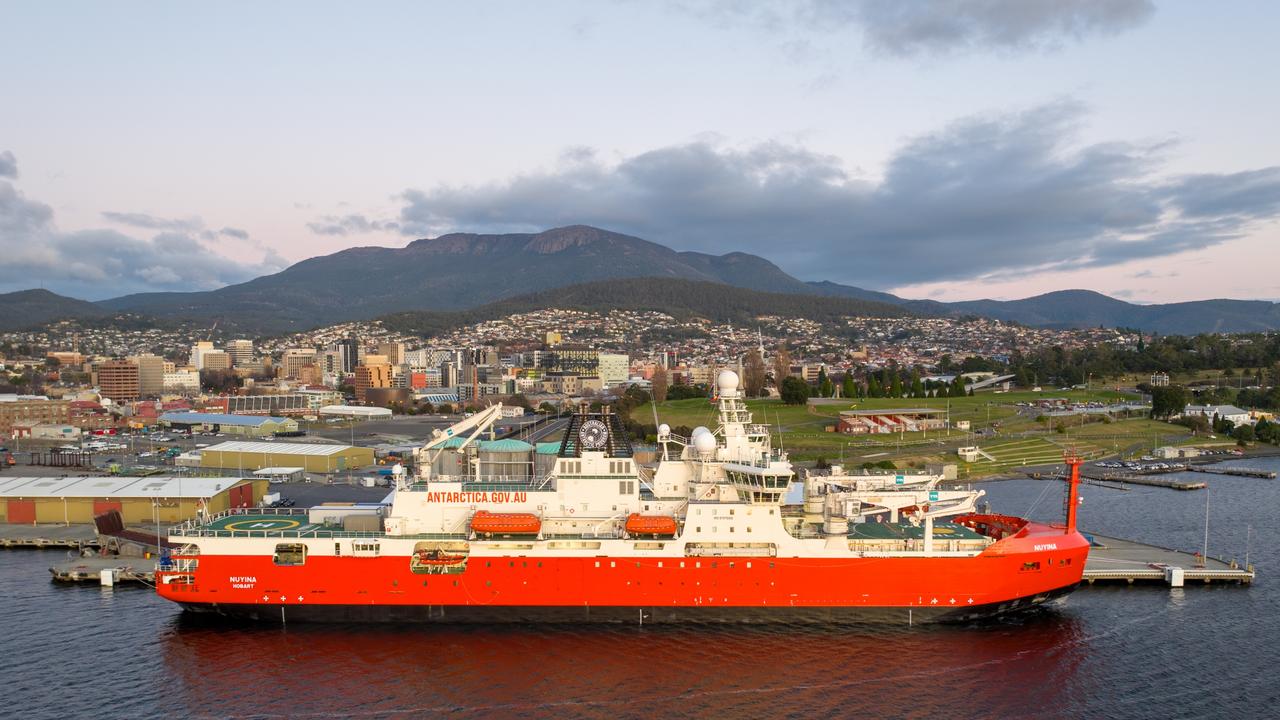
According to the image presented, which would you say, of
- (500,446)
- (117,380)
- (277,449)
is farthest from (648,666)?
(117,380)

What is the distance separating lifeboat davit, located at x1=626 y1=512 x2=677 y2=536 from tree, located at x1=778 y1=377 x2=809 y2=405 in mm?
60291

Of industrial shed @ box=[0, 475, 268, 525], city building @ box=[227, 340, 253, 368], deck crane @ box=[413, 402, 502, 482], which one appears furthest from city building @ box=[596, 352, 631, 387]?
deck crane @ box=[413, 402, 502, 482]

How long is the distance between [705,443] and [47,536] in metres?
28.9

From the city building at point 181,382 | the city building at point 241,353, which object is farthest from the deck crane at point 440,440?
the city building at point 241,353

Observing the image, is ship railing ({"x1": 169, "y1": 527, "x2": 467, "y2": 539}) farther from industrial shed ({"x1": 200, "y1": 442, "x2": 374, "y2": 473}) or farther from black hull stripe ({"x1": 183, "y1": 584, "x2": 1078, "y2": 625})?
industrial shed ({"x1": 200, "y1": 442, "x2": 374, "y2": 473})

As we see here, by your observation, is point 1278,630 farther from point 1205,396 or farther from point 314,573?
point 1205,396

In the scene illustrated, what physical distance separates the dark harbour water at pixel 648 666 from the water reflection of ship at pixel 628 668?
2.3 inches

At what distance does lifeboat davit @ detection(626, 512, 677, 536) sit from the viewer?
24.0 metres

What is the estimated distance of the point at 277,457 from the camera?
55.9m

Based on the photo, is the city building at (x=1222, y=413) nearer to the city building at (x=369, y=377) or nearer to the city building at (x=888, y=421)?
the city building at (x=888, y=421)

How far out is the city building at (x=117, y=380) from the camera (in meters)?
113

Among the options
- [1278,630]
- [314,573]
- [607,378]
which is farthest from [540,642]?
[607,378]

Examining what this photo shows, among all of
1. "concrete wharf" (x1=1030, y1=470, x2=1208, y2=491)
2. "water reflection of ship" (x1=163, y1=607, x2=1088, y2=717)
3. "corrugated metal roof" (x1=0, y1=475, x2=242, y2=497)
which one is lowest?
"concrete wharf" (x1=1030, y1=470, x2=1208, y2=491)

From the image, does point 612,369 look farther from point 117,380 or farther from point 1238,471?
point 1238,471
